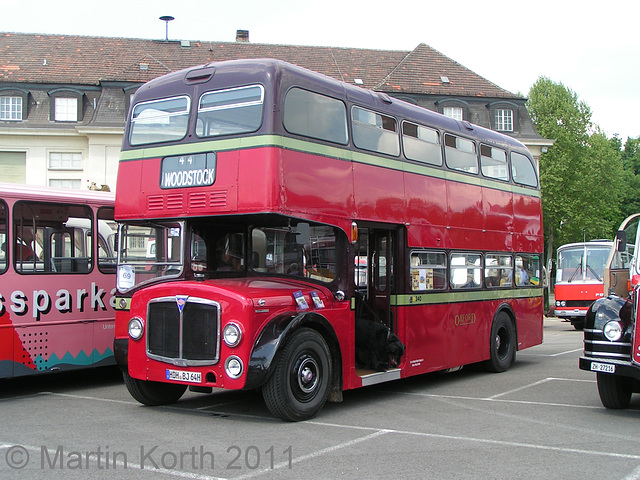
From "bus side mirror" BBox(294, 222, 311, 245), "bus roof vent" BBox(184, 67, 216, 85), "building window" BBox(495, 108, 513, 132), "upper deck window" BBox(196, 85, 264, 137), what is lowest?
"bus side mirror" BBox(294, 222, 311, 245)

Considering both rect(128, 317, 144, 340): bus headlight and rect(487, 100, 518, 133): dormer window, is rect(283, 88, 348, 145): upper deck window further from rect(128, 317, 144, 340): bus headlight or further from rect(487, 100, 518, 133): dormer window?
rect(487, 100, 518, 133): dormer window

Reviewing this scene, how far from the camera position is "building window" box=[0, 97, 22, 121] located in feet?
130

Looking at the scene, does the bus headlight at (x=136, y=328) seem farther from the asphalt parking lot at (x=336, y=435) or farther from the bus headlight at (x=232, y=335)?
the bus headlight at (x=232, y=335)

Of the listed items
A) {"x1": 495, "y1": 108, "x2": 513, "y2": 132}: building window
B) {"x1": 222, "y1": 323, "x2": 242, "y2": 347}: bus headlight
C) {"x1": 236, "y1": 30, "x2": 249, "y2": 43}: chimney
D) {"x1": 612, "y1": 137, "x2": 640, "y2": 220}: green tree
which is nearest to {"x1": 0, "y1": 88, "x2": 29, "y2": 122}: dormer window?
{"x1": 236, "y1": 30, "x2": 249, "y2": 43}: chimney

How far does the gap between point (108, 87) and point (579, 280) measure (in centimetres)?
2433

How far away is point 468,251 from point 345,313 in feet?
12.9

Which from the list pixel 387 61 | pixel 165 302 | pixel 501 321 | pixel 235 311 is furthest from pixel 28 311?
pixel 387 61

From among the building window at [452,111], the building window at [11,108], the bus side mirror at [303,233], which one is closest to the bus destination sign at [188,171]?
the bus side mirror at [303,233]

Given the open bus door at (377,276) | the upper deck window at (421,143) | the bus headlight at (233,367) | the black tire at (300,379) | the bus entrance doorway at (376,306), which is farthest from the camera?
the upper deck window at (421,143)

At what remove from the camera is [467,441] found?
25.8ft

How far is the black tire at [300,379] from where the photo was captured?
859cm

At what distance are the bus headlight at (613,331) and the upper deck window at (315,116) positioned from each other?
3.99 m

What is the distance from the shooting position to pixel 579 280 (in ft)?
91.9

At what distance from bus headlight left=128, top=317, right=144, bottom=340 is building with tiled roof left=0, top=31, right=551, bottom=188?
30310mm
